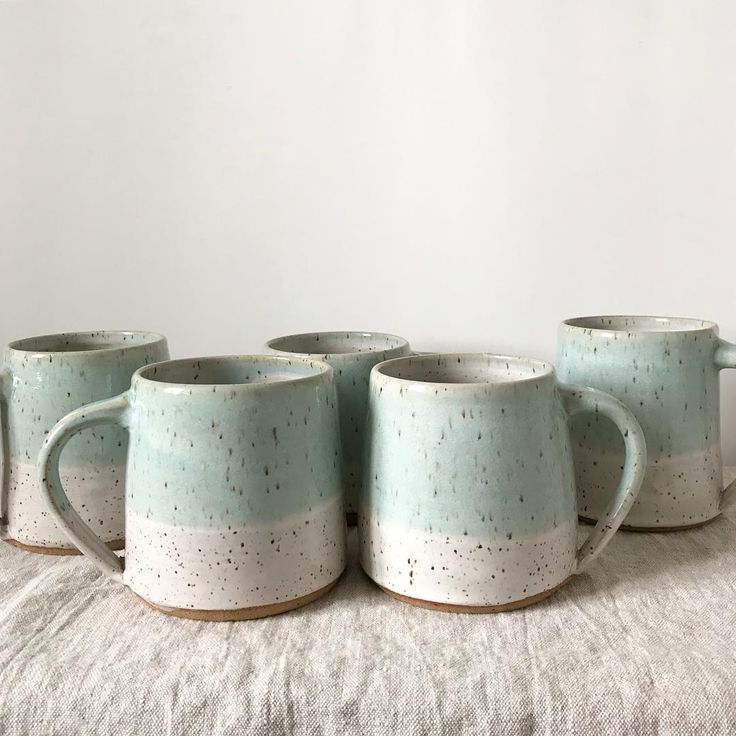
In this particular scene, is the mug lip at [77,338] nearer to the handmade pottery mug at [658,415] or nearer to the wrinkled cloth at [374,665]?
the wrinkled cloth at [374,665]

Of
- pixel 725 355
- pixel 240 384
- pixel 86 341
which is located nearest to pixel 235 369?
pixel 240 384

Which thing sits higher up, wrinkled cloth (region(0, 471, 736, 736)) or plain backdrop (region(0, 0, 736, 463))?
plain backdrop (region(0, 0, 736, 463))

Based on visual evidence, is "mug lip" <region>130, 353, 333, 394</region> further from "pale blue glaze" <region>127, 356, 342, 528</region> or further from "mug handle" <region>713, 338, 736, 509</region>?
"mug handle" <region>713, 338, 736, 509</region>

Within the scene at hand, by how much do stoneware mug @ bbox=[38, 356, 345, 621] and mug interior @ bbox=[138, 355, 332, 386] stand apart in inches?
1.2

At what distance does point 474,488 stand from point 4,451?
37 cm

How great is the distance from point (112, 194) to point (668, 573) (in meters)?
0.65

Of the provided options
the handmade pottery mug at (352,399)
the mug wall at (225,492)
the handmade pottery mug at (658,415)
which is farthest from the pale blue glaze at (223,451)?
the handmade pottery mug at (658,415)

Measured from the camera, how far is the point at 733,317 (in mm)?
821

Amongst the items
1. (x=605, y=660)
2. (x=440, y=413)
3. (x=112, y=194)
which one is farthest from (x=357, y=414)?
(x=112, y=194)

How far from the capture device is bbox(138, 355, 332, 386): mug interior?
562 mm

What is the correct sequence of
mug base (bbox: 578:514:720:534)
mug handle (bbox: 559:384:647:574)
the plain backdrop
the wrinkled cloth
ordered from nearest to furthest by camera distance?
1. the wrinkled cloth
2. mug handle (bbox: 559:384:647:574)
3. mug base (bbox: 578:514:720:534)
4. the plain backdrop

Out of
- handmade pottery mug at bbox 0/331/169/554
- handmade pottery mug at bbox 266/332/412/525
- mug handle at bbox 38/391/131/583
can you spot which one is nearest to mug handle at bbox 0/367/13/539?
handmade pottery mug at bbox 0/331/169/554

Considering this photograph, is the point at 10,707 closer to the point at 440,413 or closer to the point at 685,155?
the point at 440,413

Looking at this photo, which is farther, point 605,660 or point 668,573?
point 668,573
